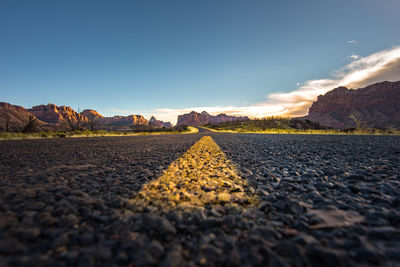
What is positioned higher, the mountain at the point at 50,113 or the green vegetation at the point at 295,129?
the mountain at the point at 50,113

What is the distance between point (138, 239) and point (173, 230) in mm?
244

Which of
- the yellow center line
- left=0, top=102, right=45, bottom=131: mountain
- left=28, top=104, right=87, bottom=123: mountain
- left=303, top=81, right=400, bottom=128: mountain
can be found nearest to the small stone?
the yellow center line

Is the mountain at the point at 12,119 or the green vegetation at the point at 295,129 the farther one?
the mountain at the point at 12,119

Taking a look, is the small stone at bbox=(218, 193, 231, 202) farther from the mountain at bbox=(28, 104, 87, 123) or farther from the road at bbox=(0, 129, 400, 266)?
the mountain at bbox=(28, 104, 87, 123)

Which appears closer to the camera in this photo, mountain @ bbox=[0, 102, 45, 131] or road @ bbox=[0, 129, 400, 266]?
road @ bbox=[0, 129, 400, 266]

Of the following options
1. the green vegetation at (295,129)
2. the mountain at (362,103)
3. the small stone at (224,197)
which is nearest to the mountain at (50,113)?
the green vegetation at (295,129)

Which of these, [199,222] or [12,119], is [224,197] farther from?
[12,119]

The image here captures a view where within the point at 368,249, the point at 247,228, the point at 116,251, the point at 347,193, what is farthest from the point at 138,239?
the point at 347,193

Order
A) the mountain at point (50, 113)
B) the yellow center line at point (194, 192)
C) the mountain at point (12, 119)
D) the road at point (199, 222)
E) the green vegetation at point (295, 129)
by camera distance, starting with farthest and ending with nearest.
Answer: the mountain at point (50, 113) → the mountain at point (12, 119) → the green vegetation at point (295, 129) → the yellow center line at point (194, 192) → the road at point (199, 222)

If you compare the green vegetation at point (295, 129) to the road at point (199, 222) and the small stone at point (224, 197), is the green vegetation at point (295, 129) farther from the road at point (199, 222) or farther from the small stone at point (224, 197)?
the small stone at point (224, 197)

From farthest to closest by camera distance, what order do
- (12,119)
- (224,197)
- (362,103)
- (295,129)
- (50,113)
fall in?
(50,113)
(362,103)
(12,119)
(295,129)
(224,197)

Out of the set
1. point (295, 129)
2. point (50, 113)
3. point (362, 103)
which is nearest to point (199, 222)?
point (295, 129)

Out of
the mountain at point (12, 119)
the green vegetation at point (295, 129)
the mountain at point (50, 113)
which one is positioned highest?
the mountain at point (50, 113)

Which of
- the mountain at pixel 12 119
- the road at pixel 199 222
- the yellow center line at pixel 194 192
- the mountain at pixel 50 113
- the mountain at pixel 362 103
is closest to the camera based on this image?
the road at pixel 199 222
